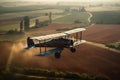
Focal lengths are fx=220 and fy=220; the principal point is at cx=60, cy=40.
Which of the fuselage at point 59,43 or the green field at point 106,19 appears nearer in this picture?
the fuselage at point 59,43

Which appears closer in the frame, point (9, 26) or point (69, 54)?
point (69, 54)

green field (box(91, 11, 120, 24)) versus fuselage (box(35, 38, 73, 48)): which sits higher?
fuselage (box(35, 38, 73, 48))

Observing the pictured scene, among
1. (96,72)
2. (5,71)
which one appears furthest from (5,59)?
(96,72)

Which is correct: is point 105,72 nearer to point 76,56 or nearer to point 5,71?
point 76,56

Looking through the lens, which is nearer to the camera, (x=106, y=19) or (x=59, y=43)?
(x=59, y=43)

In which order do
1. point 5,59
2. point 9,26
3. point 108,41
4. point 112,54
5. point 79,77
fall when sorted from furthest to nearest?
point 9,26, point 108,41, point 112,54, point 5,59, point 79,77

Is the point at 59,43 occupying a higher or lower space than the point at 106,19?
higher

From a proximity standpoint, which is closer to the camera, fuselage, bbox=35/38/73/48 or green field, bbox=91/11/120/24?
fuselage, bbox=35/38/73/48

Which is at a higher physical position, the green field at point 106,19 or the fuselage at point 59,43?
the fuselage at point 59,43

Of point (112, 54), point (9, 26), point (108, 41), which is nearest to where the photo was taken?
point (112, 54)

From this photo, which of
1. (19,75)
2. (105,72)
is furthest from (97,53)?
(19,75)
